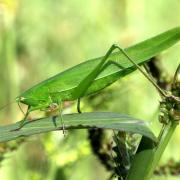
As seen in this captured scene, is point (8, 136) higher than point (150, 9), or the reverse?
point (8, 136)

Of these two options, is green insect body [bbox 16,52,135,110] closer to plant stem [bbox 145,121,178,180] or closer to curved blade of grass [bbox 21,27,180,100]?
curved blade of grass [bbox 21,27,180,100]

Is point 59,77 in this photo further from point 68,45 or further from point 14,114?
point 68,45

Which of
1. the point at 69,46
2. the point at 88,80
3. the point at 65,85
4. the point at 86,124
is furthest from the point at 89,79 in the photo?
the point at 69,46

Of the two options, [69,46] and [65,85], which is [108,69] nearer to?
[65,85]

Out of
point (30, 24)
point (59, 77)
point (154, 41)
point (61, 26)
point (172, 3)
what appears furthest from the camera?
point (172, 3)

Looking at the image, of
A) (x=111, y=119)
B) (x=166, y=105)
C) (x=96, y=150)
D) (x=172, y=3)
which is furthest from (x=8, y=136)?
(x=172, y=3)

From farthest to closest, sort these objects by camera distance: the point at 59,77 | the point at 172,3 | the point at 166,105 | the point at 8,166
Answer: the point at 172,3 < the point at 8,166 < the point at 59,77 < the point at 166,105
